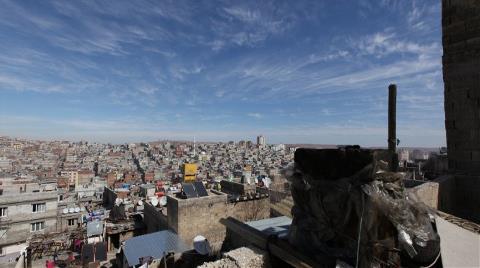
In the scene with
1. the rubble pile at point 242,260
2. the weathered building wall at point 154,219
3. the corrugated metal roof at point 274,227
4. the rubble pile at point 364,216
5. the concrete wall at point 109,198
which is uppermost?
the rubble pile at point 364,216

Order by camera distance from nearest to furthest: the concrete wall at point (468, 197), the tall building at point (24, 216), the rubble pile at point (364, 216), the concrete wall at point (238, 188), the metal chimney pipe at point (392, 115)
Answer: the rubble pile at point (364, 216) → the metal chimney pipe at point (392, 115) → the concrete wall at point (468, 197) → the concrete wall at point (238, 188) → the tall building at point (24, 216)

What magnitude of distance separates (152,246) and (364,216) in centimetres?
1233

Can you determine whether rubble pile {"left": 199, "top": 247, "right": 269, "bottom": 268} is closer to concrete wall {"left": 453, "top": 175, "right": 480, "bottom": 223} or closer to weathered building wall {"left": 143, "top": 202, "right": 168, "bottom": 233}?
concrete wall {"left": 453, "top": 175, "right": 480, "bottom": 223}

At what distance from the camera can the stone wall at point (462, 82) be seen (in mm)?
9945

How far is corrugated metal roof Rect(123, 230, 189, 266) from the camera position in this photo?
12.6 meters

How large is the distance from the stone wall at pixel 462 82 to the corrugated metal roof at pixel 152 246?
39.1ft

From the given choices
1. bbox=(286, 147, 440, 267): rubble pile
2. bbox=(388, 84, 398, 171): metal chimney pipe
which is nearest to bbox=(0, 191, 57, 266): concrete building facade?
bbox=(286, 147, 440, 267): rubble pile

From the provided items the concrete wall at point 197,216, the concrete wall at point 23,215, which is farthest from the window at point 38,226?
the concrete wall at point 197,216

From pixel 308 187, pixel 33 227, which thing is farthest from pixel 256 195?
pixel 33 227

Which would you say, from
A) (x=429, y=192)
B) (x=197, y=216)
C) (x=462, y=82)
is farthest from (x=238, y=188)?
(x=462, y=82)

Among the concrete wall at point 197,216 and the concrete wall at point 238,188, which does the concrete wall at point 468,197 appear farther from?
the concrete wall at point 238,188

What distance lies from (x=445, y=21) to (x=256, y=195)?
12419 millimetres

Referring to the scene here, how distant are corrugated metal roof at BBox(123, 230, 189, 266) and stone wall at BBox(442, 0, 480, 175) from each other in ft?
39.1

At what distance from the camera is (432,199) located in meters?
9.55
